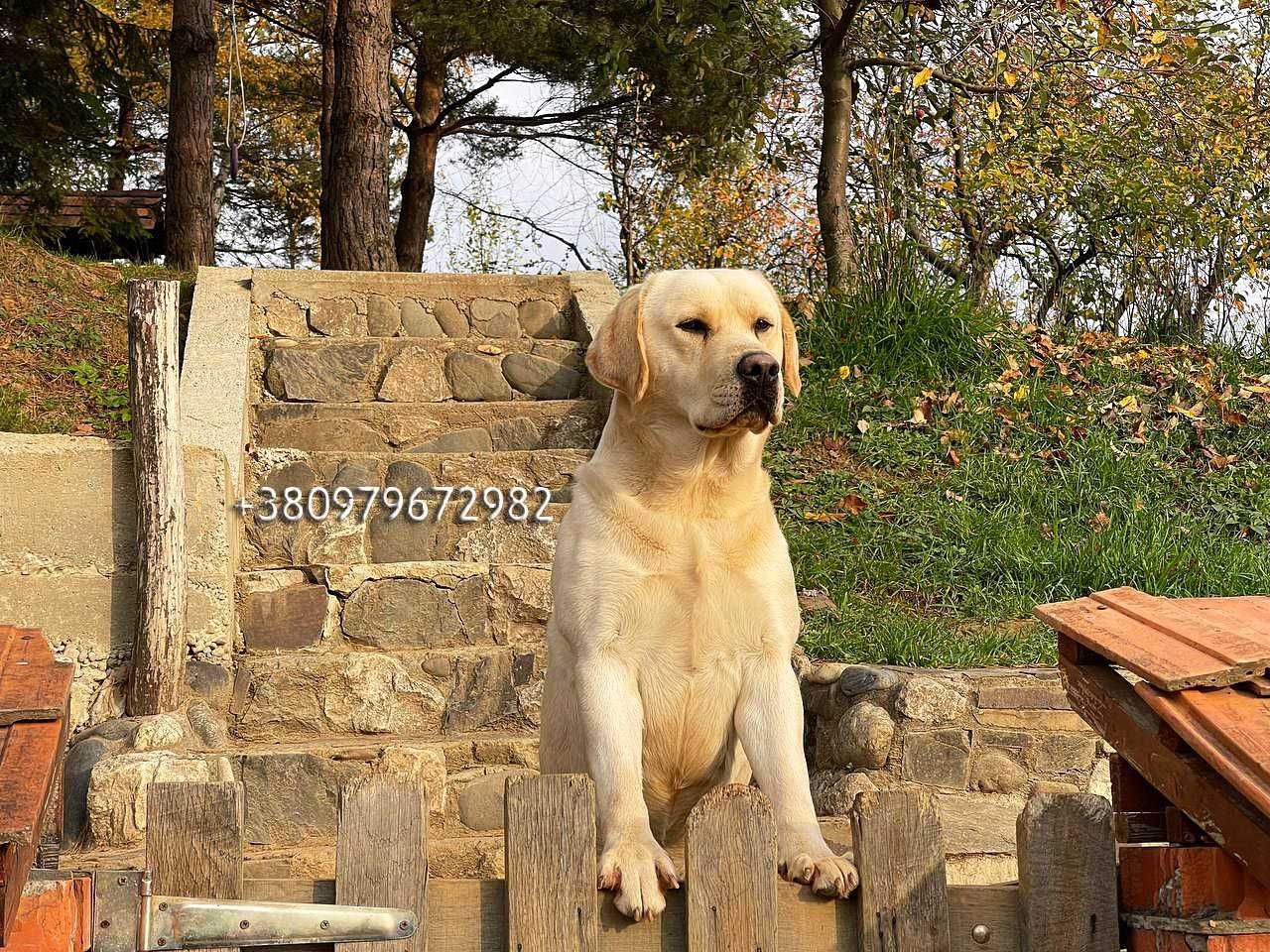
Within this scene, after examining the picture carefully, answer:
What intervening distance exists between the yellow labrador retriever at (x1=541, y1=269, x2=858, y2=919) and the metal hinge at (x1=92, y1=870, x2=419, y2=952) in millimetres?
627

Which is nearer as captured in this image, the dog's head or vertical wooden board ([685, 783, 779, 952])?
vertical wooden board ([685, 783, 779, 952])

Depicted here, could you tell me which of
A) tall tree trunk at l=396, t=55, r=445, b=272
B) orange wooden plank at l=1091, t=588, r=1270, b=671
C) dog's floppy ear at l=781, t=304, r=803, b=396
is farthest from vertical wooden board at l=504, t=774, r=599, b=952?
tall tree trunk at l=396, t=55, r=445, b=272

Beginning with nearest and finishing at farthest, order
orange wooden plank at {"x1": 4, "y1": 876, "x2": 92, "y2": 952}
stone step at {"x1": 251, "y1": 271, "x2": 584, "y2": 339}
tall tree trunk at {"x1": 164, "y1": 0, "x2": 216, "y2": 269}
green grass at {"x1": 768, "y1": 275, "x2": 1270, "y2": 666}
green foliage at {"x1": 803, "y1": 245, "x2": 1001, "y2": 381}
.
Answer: orange wooden plank at {"x1": 4, "y1": 876, "x2": 92, "y2": 952} < green grass at {"x1": 768, "y1": 275, "x2": 1270, "y2": 666} < green foliage at {"x1": 803, "y1": 245, "x2": 1001, "y2": 381} < stone step at {"x1": 251, "y1": 271, "x2": 584, "y2": 339} < tall tree trunk at {"x1": 164, "y1": 0, "x2": 216, "y2": 269}

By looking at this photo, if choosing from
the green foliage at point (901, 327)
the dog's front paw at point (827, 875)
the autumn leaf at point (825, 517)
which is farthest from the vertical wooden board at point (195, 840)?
the green foliage at point (901, 327)

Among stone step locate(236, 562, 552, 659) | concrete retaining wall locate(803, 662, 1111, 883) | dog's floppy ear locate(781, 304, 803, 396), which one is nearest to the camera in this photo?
dog's floppy ear locate(781, 304, 803, 396)

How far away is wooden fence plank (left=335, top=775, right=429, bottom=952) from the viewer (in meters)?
1.81

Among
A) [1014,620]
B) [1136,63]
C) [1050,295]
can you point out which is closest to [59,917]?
[1014,620]

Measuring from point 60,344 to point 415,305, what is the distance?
6.78 feet

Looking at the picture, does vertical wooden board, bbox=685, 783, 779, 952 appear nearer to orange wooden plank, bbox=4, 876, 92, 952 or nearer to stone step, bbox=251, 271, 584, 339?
orange wooden plank, bbox=4, 876, 92, 952

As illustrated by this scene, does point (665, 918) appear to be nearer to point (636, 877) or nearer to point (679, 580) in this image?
point (636, 877)

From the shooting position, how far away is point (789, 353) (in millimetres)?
2914

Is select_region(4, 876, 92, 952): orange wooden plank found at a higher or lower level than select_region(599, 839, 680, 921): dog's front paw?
higher

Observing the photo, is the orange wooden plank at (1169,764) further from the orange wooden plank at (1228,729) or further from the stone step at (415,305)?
the stone step at (415,305)

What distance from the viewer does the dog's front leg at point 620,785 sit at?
1947 millimetres
